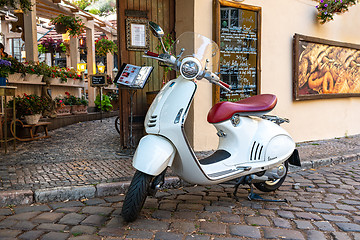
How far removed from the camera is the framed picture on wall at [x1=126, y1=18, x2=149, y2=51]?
5.90 meters

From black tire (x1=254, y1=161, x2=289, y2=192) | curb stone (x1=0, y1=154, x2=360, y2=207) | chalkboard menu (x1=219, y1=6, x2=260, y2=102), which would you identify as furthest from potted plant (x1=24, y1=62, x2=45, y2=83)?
black tire (x1=254, y1=161, x2=289, y2=192)

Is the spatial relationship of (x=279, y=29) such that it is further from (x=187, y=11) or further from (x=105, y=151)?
(x=105, y=151)

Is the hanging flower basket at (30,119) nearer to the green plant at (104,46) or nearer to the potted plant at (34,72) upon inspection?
the potted plant at (34,72)

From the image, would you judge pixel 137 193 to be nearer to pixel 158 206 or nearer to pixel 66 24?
pixel 158 206

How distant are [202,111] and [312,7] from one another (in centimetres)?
386

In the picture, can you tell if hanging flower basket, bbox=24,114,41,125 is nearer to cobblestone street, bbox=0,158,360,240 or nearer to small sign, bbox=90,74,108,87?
cobblestone street, bbox=0,158,360,240

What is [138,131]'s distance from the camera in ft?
20.0

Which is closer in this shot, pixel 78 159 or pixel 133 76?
pixel 133 76

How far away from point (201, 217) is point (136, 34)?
384 centimetres

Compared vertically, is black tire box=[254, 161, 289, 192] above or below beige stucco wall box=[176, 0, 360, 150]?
below

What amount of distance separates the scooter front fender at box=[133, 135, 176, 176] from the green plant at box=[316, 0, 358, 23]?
6021mm

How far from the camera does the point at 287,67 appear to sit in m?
7.16

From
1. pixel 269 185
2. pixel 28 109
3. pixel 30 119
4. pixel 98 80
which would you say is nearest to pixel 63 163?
pixel 30 119

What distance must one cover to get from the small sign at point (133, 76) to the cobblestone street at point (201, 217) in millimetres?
1733
